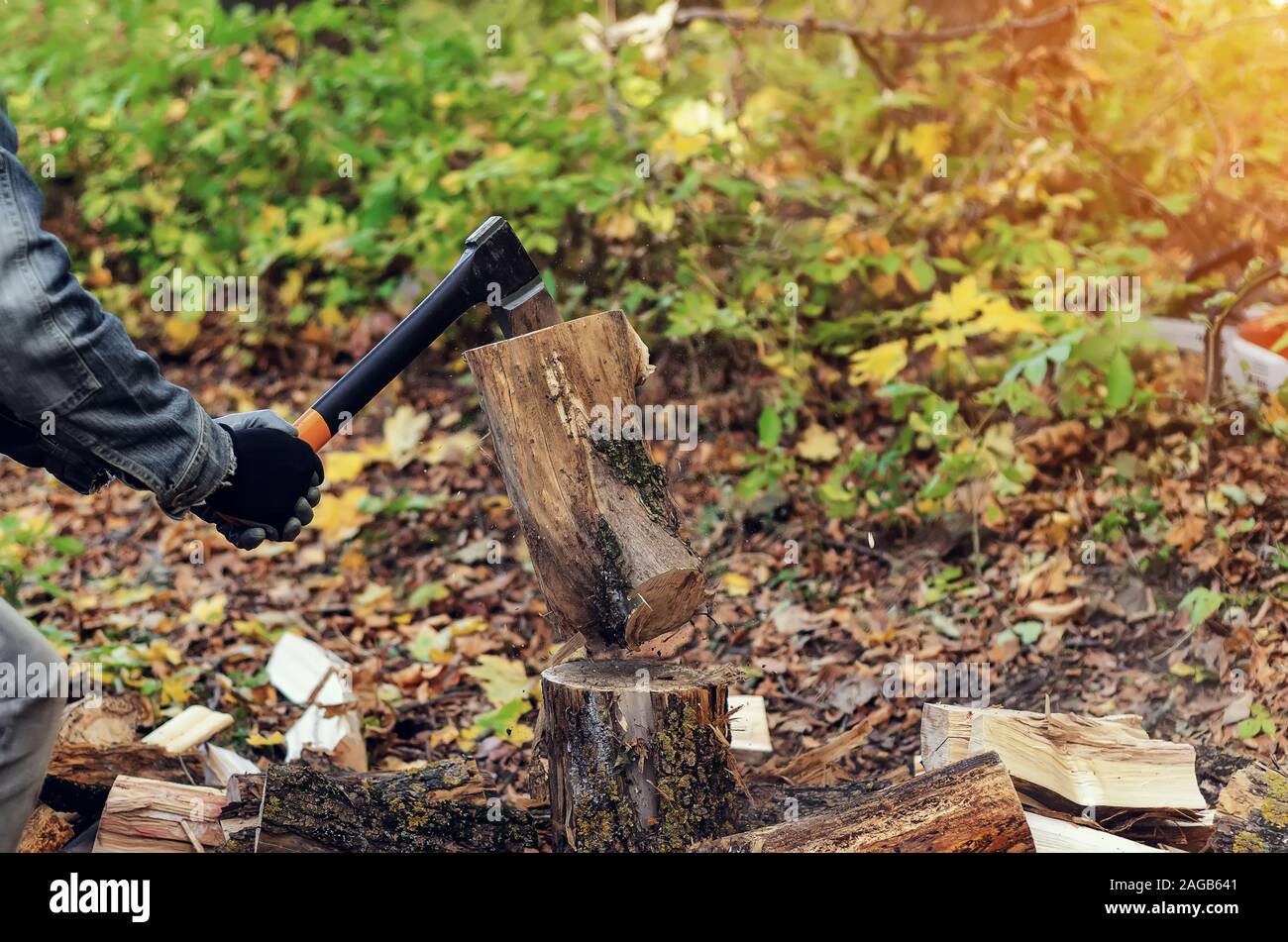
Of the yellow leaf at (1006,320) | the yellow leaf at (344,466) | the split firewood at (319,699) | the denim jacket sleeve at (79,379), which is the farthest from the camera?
the yellow leaf at (344,466)

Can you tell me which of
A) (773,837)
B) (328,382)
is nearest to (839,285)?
(328,382)

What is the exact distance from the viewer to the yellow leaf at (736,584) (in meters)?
4.38

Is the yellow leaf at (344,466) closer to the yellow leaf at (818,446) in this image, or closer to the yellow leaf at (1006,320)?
the yellow leaf at (818,446)

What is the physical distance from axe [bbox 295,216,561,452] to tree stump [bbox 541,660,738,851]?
831 millimetres

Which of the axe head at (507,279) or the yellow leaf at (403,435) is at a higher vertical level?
the axe head at (507,279)

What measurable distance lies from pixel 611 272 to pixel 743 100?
4.78 feet

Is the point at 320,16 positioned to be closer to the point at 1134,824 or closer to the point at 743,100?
the point at 743,100

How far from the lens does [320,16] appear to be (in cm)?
675

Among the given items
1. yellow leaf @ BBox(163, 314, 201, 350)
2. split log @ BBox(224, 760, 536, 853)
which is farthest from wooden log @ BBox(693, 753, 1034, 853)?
yellow leaf @ BBox(163, 314, 201, 350)

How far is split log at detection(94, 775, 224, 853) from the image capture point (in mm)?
2758
